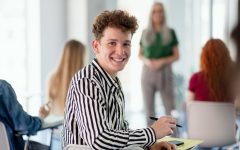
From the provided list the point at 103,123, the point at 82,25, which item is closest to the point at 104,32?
the point at 103,123

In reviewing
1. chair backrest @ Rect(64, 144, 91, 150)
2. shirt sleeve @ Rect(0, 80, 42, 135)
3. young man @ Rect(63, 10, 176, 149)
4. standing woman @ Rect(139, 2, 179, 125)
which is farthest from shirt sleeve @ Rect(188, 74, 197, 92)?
chair backrest @ Rect(64, 144, 91, 150)

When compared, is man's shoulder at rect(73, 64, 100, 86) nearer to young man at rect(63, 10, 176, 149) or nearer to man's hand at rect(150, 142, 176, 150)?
young man at rect(63, 10, 176, 149)

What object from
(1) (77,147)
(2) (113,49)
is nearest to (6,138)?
(1) (77,147)

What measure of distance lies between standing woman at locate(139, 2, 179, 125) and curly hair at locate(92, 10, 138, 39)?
2.61 m

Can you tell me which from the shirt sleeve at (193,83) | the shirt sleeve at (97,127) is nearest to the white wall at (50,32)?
the shirt sleeve at (193,83)

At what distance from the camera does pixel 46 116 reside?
3.19 m

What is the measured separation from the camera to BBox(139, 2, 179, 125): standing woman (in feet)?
14.1

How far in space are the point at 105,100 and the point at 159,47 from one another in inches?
108

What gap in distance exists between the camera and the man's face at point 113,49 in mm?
1690

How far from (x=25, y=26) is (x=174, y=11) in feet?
6.59

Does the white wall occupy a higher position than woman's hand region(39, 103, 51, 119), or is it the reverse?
the white wall

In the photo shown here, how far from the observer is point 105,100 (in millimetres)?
1645

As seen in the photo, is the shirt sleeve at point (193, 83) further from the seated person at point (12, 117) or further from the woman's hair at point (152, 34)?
the seated person at point (12, 117)

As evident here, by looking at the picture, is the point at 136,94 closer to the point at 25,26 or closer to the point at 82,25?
the point at 82,25
